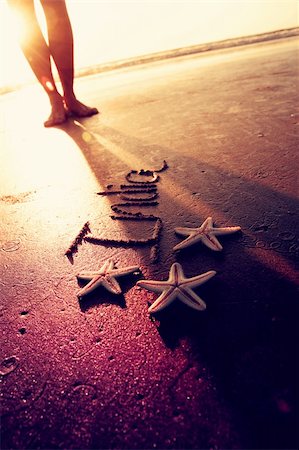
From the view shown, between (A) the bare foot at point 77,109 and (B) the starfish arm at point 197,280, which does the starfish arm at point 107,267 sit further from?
(A) the bare foot at point 77,109

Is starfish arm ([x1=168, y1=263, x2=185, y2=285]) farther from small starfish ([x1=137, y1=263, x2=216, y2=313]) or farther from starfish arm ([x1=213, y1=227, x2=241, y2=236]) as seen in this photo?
starfish arm ([x1=213, y1=227, x2=241, y2=236])

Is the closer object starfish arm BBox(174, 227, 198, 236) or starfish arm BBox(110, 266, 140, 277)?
starfish arm BBox(110, 266, 140, 277)

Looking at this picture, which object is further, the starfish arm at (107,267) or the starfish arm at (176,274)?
the starfish arm at (107,267)

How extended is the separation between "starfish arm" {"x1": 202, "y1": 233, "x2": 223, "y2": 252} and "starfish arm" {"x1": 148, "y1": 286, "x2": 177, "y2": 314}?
16.6 inches

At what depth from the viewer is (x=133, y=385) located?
48.8 inches

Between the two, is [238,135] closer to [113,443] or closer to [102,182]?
[102,182]

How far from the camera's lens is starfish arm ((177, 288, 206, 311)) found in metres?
1.42

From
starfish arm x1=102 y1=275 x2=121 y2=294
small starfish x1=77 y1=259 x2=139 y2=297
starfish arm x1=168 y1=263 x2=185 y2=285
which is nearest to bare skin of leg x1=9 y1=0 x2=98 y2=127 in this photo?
small starfish x1=77 y1=259 x2=139 y2=297

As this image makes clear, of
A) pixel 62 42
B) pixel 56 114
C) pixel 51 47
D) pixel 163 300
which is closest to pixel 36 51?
pixel 51 47

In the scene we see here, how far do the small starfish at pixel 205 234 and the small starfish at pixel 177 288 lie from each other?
0.24 metres

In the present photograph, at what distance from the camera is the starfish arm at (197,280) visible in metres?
1.52

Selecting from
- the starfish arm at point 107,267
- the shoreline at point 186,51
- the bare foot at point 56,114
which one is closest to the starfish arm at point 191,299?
the starfish arm at point 107,267

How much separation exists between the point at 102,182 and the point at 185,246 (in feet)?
4.62

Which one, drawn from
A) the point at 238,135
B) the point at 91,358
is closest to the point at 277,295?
the point at 91,358
